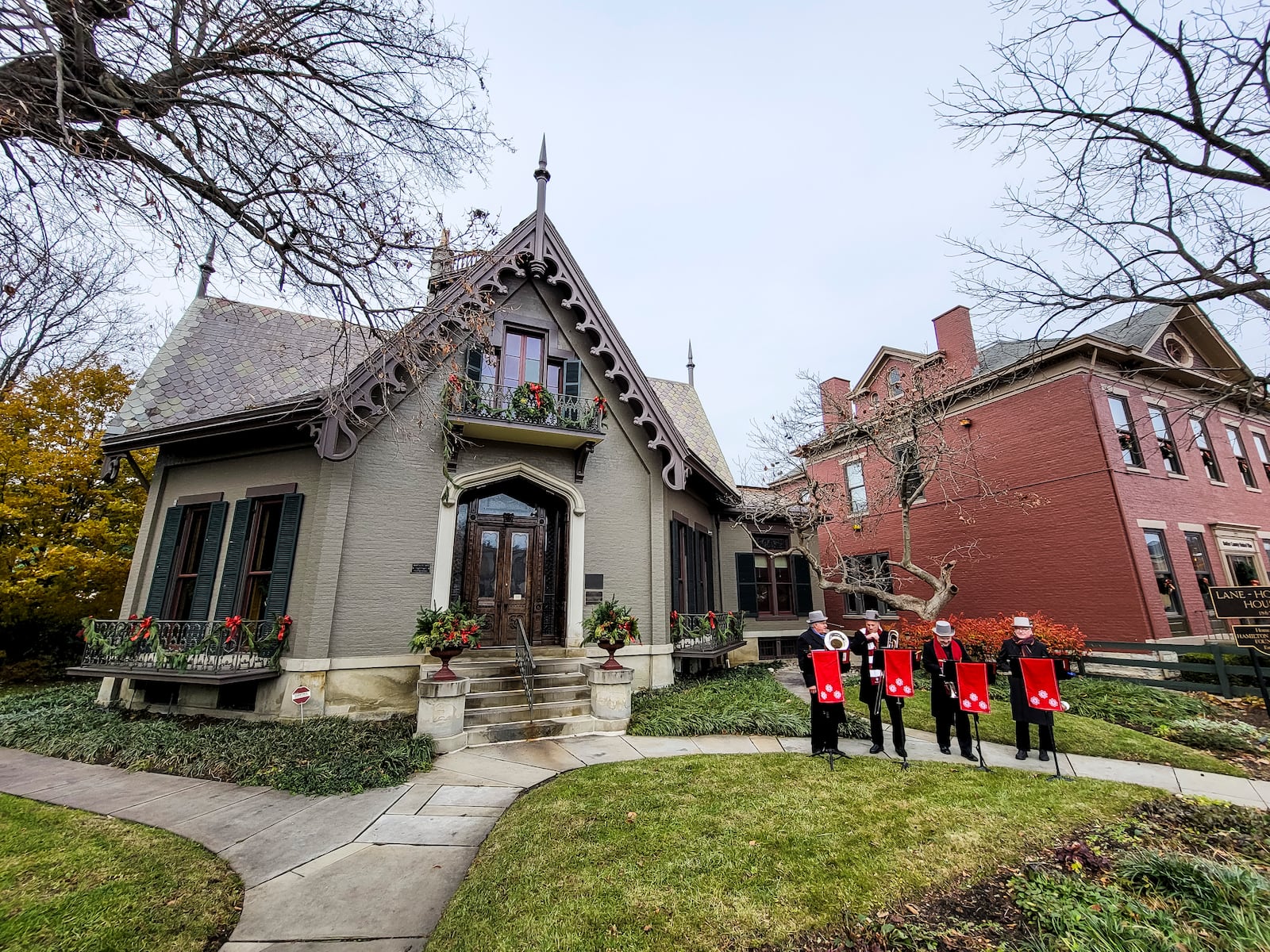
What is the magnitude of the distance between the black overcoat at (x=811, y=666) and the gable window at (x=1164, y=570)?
45.5ft

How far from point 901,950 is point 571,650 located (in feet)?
26.3

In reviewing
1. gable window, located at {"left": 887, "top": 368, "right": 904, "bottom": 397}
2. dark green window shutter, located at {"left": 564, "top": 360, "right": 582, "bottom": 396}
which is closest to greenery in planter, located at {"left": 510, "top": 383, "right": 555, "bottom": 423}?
dark green window shutter, located at {"left": 564, "top": 360, "right": 582, "bottom": 396}

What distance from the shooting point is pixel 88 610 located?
1394 centimetres

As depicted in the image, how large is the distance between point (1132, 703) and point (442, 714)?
493 inches

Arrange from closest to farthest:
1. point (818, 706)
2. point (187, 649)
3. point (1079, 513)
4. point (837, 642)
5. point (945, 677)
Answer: point (818, 706)
point (837, 642)
point (945, 677)
point (187, 649)
point (1079, 513)

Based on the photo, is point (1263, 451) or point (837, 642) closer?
point (837, 642)

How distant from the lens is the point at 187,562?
1027cm

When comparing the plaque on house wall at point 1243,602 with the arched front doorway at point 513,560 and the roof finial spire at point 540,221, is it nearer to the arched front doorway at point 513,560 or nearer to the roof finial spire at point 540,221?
the arched front doorway at point 513,560

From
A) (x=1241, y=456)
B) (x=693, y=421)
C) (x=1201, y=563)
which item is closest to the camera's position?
(x=1201, y=563)

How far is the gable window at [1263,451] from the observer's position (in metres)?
19.3

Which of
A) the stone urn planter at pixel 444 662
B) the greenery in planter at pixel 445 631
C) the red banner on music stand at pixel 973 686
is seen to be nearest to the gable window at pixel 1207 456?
the red banner on music stand at pixel 973 686

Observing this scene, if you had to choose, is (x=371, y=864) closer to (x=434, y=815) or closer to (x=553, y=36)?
(x=434, y=815)

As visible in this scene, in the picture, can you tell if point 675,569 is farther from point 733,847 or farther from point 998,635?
point 733,847

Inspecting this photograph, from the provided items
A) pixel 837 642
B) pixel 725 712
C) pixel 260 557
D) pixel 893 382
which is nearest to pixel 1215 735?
pixel 837 642
